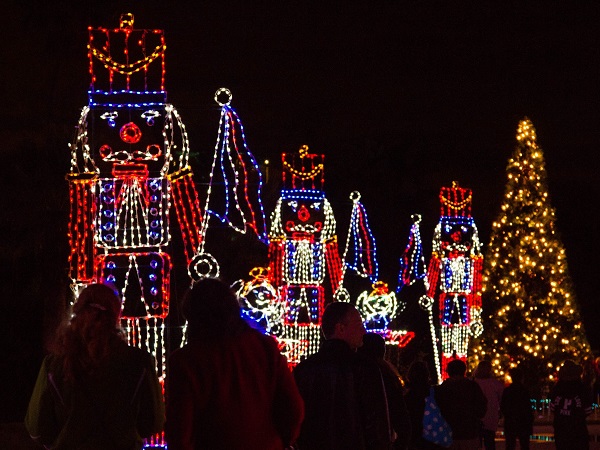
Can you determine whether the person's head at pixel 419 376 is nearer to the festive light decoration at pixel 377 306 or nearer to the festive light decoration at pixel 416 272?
the festive light decoration at pixel 416 272

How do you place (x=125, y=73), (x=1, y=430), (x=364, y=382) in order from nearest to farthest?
(x=364, y=382)
(x=125, y=73)
(x=1, y=430)

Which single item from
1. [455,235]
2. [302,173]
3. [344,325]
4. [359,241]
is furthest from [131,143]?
[455,235]

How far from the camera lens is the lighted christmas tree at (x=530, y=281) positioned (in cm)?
3128

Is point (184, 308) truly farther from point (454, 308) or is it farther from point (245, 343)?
point (454, 308)

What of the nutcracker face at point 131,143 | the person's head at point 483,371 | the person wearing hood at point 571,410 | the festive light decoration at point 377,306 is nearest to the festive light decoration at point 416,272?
the festive light decoration at point 377,306

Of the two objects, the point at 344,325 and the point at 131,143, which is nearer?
the point at 344,325

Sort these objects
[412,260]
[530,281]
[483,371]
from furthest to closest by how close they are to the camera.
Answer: [530,281]
[412,260]
[483,371]

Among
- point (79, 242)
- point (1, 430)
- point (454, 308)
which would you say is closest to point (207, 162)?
point (454, 308)

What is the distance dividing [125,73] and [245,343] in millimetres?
9736

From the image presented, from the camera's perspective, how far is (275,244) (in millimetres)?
24953

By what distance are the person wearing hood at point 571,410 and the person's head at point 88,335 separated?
9193mm

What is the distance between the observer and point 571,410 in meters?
14.0

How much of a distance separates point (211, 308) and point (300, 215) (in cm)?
1904

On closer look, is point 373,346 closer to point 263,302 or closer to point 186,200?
point 186,200
